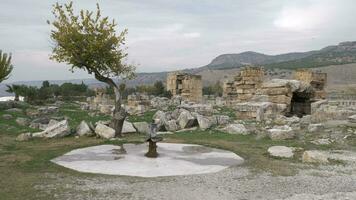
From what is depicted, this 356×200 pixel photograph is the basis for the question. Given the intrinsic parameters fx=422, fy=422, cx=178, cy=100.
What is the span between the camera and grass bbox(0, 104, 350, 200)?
376 inches

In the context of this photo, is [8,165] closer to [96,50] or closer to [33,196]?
[33,196]

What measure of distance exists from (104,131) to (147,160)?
5110mm

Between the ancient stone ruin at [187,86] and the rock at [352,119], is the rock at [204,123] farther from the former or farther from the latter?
the ancient stone ruin at [187,86]

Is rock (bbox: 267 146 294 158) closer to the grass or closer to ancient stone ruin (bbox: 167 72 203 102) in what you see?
the grass

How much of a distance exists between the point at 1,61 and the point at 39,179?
96.3ft

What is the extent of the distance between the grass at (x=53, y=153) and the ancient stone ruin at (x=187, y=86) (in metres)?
20.3

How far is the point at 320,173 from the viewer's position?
11.1 metres

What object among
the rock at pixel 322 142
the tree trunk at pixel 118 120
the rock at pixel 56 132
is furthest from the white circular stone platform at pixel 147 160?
the rock at pixel 322 142

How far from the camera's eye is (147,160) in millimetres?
12453

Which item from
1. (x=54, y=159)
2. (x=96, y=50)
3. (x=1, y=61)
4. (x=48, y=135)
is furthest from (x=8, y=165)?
(x=1, y=61)

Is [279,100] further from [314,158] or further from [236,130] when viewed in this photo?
[314,158]

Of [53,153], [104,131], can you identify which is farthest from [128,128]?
[53,153]

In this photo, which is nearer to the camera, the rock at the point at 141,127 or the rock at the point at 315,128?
the rock at the point at 315,128

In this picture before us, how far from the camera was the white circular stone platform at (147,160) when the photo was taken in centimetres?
1123
